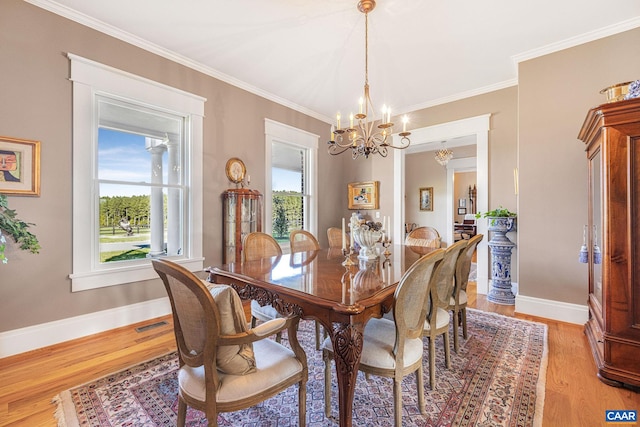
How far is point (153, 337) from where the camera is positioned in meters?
2.60

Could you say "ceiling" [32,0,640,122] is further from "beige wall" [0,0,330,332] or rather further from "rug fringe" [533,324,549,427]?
"rug fringe" [533,324,549,427]

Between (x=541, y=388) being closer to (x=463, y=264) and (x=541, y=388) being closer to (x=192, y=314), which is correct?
(x=463, y=264)

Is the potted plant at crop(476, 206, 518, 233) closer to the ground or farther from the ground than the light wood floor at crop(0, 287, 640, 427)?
farther from the ground

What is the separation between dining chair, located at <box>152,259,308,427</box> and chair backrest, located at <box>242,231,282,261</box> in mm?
1339

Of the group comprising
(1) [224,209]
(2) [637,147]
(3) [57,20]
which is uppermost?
(3) [57,20]

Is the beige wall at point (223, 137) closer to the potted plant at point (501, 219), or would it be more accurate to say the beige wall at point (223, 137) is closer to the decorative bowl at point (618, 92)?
the potted plant at point (501, 219)

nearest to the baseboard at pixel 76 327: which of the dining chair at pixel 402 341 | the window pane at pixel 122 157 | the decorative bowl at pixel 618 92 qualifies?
the window pane at pixel 122 157

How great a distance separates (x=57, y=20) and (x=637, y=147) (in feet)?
14.8

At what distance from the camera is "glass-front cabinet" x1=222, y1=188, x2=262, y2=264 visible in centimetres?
353

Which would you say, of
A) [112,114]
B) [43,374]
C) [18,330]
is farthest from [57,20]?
[43,374]

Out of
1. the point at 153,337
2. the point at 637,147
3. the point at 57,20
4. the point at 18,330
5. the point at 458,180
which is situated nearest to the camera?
the point at 637,147

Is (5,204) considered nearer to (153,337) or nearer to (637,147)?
(153,337)

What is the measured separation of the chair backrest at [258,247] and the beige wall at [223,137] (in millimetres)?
1099

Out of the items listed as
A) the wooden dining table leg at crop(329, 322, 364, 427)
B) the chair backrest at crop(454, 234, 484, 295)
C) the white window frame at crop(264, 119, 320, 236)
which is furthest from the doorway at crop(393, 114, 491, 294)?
the wooden dining table leg at crop(329, 322, 364, 427)
